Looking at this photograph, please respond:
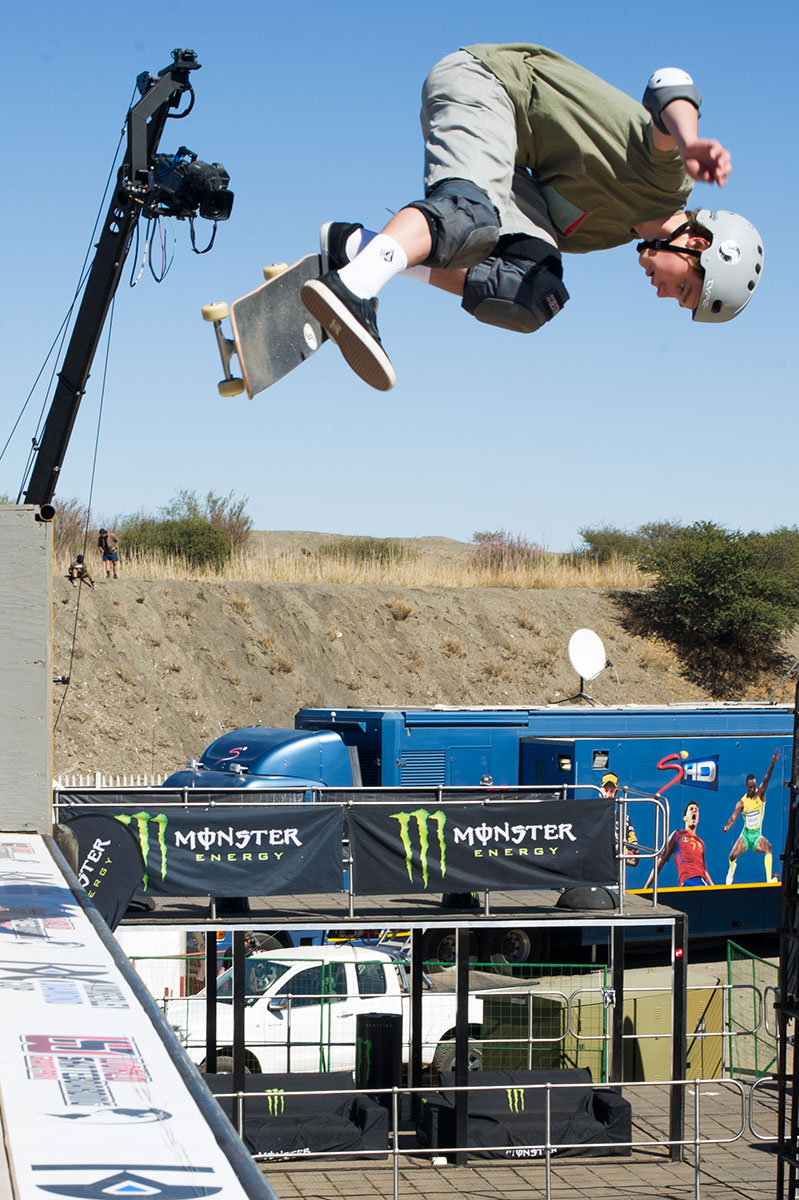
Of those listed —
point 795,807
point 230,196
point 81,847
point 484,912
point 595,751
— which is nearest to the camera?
point 230,196

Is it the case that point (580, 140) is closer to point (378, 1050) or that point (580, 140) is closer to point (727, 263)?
point (727, 263)

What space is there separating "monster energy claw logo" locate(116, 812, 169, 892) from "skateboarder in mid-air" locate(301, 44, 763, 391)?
970cm

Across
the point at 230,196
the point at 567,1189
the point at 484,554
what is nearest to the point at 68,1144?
the point at 230,196

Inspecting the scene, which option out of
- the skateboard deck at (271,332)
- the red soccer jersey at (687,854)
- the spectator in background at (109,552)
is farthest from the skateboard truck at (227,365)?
the spectator in background at (109,552)

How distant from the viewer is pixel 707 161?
4.20 metres

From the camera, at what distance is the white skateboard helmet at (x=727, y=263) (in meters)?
4.95

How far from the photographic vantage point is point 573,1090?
14891 mm

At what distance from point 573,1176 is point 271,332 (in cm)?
1158

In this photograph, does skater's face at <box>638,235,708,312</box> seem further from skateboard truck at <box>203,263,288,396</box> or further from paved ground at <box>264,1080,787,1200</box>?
paved ground at <box>264,1080,787,1200</box>

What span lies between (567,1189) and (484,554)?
138 ft

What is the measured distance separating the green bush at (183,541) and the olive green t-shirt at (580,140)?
4441cm

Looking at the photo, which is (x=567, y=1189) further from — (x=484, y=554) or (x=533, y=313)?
(x=484, y=554)

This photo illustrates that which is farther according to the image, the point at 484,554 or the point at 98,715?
the point at 484,554

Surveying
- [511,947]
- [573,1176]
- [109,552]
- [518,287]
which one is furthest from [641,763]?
[109,552]
